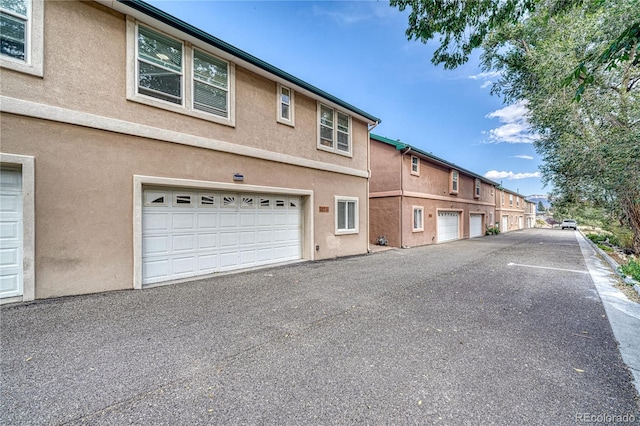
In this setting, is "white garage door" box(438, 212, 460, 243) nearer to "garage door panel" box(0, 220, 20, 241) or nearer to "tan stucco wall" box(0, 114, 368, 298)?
"tan stucco wall" box(0, 114, 368, 298)

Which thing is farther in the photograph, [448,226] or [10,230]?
[448,226]

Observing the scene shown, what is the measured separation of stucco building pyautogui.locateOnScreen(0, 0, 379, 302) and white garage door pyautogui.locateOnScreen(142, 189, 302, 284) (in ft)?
0.10

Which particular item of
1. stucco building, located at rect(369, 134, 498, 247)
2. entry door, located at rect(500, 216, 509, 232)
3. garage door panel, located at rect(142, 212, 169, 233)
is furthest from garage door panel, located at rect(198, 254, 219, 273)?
entry door, located at rect(500, 216, 509, 232)

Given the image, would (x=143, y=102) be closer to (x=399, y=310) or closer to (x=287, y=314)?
(x=287, y=314)

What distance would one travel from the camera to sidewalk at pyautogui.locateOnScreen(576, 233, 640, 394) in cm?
305

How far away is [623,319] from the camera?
166 inches

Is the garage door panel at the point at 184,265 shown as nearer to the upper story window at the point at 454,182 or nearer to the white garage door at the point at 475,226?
the upper story window at the point at 454,182

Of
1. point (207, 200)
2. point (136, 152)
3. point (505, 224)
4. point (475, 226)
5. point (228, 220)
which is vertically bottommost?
point (505, 224)

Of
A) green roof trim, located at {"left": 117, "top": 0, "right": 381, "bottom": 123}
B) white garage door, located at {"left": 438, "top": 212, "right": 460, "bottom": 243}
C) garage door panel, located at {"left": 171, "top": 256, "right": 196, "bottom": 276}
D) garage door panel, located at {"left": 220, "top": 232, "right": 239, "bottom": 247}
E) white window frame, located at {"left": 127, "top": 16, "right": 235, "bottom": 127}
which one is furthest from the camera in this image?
white garage door, located at {"left": 438, "top": 212, "right": 460, "bottom": 243}

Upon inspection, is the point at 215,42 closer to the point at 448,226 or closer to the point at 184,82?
the point at 184,82

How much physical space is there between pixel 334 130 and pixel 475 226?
57.3 feet

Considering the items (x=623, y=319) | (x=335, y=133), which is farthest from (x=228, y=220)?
(x=623, y=319)

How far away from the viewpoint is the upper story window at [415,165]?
47.8 ft

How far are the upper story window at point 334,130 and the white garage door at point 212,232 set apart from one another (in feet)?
8.70
